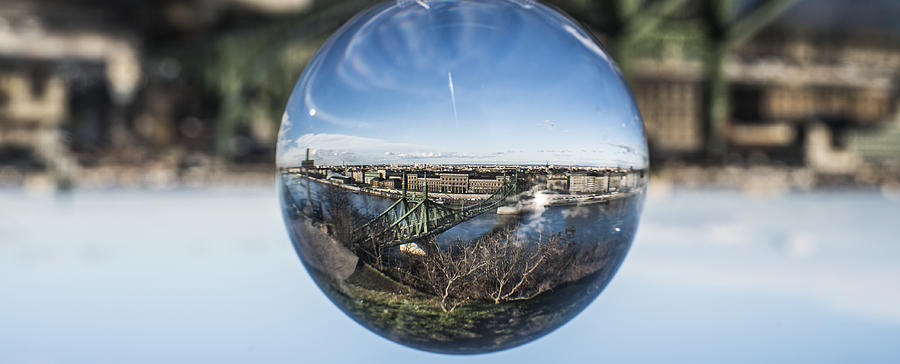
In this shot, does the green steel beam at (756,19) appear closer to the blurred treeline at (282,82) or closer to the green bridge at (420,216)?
the blurred treeline at (282,82)

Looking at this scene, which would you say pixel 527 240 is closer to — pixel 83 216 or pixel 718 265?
pixel 718 265

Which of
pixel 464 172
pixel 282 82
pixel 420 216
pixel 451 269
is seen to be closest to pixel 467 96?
pixel 464 172

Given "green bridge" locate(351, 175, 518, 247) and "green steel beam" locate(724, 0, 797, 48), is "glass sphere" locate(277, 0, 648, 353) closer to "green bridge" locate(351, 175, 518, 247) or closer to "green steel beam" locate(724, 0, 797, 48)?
"green bridge" locate(351, 175, 518, 247)

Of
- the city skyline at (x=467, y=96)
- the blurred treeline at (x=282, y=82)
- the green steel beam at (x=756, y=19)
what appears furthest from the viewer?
the blurred treeline at (x=282, y=82)

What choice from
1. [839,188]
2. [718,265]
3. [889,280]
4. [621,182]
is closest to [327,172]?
[621,182]

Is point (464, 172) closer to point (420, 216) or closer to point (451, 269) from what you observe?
point (420, 216)

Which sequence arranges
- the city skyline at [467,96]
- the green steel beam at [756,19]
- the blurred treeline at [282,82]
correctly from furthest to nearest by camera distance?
the blurred treeline at [282,82] < the green steel beam at [756,19] < the city skyline at [467,96]

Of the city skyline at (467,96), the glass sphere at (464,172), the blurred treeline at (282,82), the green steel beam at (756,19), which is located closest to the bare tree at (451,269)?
the glass sphere at (464,172)
